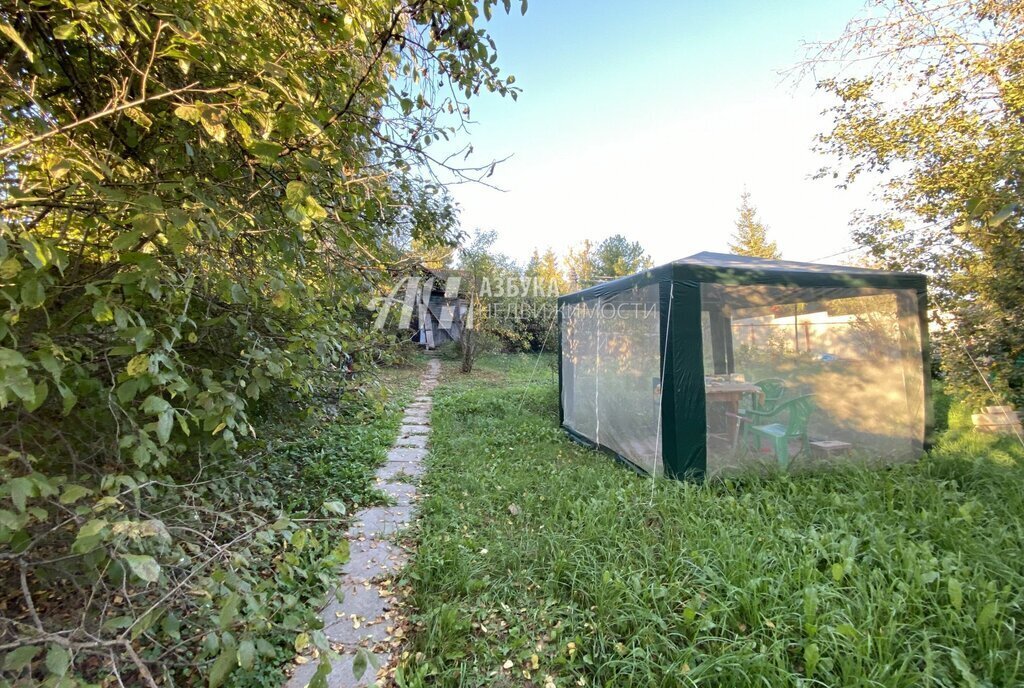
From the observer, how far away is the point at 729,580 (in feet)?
6.61

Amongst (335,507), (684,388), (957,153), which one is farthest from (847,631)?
(957,153)

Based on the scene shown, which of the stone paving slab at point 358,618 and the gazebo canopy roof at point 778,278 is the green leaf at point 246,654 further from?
the gazebo canopy roof at point 778,278

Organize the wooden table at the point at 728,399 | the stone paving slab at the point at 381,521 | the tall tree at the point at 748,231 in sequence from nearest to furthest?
the stone paving slab at the point at 381,521, the wooden table at the point at 728,399, the tall tree at the point at 748,231

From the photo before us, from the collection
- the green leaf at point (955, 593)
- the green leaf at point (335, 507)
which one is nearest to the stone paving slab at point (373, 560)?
the green leaf at point (335, 507)

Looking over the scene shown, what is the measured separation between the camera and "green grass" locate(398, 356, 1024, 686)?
163 centimetres

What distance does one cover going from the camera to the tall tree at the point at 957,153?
4027 millimetres

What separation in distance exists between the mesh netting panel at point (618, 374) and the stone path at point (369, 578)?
2.00 metres

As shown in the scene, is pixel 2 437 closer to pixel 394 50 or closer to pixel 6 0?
pixel 6 0

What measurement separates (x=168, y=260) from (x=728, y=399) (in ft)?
12.0

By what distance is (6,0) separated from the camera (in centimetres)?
103

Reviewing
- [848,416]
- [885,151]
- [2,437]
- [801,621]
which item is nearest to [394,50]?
[2,437]

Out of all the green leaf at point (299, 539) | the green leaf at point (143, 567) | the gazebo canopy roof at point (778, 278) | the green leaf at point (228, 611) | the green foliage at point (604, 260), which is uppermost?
the green foliage at point (604, 260)

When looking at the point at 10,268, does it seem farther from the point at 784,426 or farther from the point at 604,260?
the point at 604,260

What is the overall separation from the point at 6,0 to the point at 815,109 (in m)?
8.68
